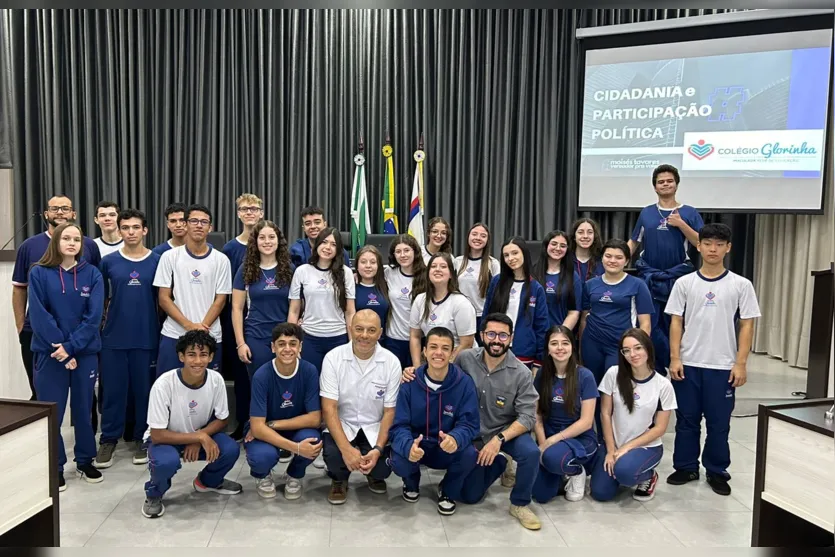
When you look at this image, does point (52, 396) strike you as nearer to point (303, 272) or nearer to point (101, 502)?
point (101, 502)

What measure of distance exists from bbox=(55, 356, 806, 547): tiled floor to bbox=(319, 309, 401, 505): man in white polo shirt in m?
0.17

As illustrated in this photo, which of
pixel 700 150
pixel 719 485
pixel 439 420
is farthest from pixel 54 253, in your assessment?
pixel 700 150

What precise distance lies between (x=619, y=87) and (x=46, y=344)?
5.52 metres

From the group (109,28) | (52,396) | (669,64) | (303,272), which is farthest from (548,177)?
(52,396)

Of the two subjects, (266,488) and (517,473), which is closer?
(517,473)

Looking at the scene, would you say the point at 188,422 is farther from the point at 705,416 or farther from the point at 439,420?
the point at 705,416

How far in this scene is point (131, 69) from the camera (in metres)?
7.06

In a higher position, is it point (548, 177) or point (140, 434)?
point (548, 177)

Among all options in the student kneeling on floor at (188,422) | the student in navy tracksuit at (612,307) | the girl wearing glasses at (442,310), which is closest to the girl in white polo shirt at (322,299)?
the girl wearing glasses at (442,310)

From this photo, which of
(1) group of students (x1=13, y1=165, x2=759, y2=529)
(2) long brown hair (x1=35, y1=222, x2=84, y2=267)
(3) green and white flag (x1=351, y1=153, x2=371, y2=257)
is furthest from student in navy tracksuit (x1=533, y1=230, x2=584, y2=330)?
(3) green and white flag (x1=351, y1=153, x2=371, y2=257)

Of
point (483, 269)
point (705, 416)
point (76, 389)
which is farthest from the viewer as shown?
point (483, 269)

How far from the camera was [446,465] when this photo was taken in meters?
3.12

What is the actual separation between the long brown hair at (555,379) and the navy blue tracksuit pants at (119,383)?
2136 millimetres

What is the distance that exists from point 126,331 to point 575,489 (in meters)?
2.49
